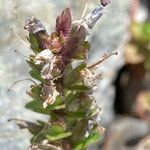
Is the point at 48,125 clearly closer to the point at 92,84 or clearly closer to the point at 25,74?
the point at 92,84

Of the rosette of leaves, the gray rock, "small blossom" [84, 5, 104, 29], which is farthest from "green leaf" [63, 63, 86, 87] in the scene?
the gray rock

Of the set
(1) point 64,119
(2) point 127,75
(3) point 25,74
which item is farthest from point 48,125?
(2) point 127,75

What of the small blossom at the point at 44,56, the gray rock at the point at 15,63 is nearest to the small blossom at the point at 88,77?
the small blossom at the point at 44,56

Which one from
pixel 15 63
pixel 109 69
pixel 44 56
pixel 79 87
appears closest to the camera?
pixel 44 56

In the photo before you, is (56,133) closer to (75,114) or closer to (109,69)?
(75,114)

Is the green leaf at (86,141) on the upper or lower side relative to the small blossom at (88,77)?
lower

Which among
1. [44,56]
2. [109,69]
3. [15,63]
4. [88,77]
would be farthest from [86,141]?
[109,69]

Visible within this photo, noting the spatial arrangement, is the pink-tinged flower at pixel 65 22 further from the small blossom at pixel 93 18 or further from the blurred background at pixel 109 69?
the blurred background at pixel 109 69
